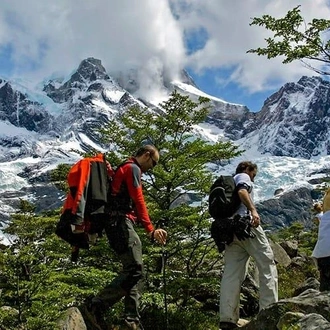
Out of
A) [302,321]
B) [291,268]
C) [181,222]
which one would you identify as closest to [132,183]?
[302,321]

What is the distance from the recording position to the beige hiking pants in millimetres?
6203

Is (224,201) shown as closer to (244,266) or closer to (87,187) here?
(244,266)

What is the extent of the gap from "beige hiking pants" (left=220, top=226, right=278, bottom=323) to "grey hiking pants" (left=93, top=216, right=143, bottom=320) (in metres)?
1.13

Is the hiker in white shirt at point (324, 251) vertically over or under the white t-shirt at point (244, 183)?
under

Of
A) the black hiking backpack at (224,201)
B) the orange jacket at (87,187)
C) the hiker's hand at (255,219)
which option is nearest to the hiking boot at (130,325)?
the orange jacket at (87,187)

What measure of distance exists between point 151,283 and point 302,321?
5.05 m

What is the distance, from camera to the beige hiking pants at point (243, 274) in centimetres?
620

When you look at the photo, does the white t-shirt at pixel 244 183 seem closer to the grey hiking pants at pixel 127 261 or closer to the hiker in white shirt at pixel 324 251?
the hiker in white shirt at pixel 324 251

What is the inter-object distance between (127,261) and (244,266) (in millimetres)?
1628

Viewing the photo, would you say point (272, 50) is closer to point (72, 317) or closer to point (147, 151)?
point (147, 151)

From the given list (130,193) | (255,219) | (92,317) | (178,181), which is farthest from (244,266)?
(178,181)

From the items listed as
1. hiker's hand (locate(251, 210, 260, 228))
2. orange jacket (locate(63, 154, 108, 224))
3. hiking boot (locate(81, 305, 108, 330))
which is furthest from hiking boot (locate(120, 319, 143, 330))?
hiker's hand (locate(251, 210, 260, 228))

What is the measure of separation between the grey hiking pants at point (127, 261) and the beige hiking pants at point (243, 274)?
1132 millimetres

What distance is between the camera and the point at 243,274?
21.3 feet
